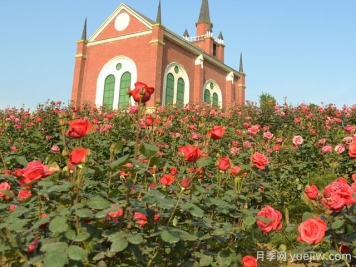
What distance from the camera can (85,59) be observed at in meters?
22.7

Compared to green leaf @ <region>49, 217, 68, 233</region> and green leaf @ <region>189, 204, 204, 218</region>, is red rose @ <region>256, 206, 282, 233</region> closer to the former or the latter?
green leaf @ <region>189, 204, 204, 218</region>

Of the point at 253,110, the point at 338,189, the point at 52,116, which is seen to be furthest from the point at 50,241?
the point at 253,110

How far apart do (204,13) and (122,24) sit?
530 inches

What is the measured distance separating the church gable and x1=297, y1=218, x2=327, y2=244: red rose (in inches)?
794

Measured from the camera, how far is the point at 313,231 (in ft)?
5.55

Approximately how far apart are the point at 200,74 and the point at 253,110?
14.3 m

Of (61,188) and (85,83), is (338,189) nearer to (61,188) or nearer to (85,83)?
(61,188)

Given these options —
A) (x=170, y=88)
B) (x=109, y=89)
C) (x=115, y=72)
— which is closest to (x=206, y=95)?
(x=170, y=88)

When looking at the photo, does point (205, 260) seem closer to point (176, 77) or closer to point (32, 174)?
point (32, 174)

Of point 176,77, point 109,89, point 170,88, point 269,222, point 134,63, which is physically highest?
point 134,63

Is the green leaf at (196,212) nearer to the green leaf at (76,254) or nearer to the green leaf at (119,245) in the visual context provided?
the green leaf at (119,245)

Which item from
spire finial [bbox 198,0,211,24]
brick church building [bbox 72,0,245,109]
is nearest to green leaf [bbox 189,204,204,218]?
brick church building [bbox 72,0,245,109]

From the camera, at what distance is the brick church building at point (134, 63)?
20.2 m

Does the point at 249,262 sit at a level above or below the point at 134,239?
below
